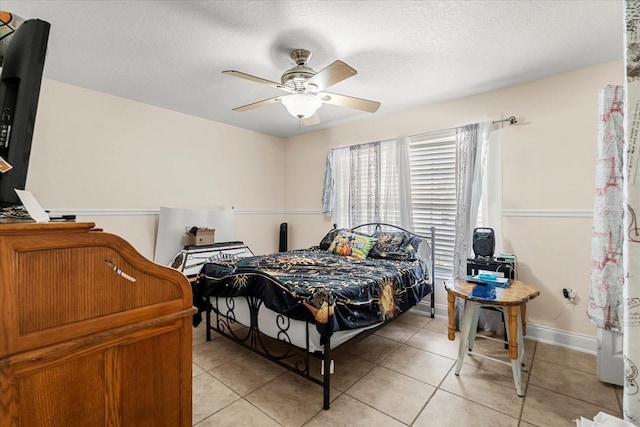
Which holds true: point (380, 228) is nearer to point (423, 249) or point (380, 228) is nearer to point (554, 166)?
point (423, 249)

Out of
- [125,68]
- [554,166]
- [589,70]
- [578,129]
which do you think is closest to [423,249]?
[554,166]

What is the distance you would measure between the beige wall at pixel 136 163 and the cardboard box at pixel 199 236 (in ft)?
1.30

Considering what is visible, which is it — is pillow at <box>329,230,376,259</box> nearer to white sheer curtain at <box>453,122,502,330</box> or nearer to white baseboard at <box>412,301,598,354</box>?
white sheer curtain at <box>453,122,502,330</box>

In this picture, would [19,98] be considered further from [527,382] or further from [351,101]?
[527,382]

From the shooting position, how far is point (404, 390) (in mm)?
2021

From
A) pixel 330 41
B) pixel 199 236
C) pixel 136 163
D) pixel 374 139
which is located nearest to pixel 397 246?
pixel 374 139

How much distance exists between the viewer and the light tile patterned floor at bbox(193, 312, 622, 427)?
175 cm

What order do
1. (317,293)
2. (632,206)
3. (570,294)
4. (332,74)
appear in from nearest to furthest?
(632,206) → (317,293) → (332,74) → (570,294)

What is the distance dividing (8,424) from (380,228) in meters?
3.51

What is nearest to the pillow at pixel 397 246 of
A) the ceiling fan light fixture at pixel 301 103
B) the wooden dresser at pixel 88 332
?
the ceiling fan light fixture at pixel 301 103

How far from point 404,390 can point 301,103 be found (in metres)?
2.24

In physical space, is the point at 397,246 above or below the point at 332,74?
below

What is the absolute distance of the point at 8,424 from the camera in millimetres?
618

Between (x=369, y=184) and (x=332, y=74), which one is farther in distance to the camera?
(x=369, y=184)
